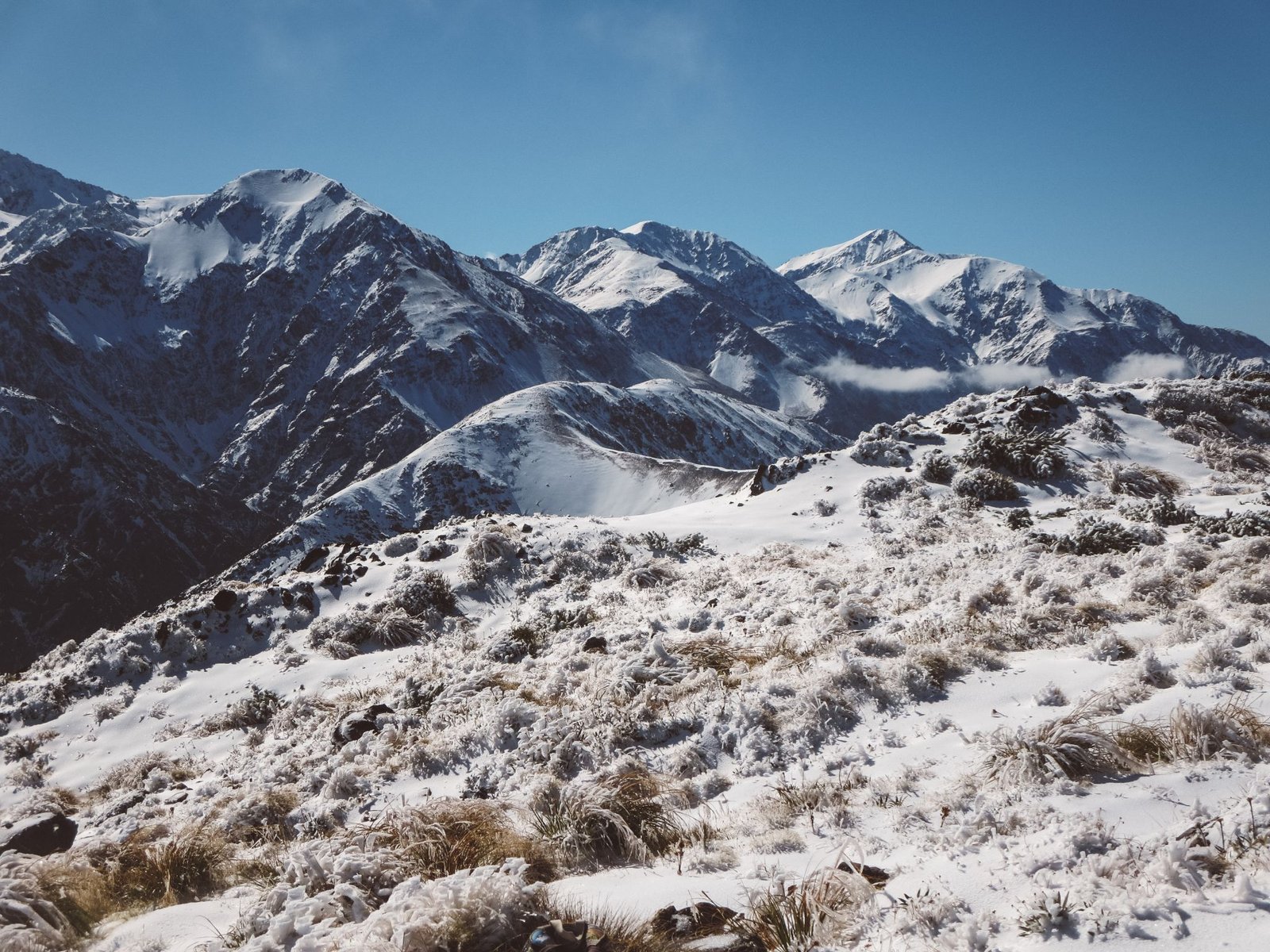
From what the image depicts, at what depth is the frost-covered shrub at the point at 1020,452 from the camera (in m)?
18.9

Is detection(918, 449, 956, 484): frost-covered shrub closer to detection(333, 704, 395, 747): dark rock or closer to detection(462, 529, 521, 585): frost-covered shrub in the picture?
detection(462, 529, 521, 585): frost-covered shrub

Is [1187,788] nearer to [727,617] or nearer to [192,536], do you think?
[727,617]

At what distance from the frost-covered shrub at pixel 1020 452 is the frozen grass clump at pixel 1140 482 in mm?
1193

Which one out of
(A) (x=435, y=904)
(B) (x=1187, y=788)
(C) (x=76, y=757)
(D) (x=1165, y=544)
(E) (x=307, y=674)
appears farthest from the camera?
(E) (x=307, y=674)

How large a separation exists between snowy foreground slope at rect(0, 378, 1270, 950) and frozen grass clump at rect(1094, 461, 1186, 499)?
0.11m

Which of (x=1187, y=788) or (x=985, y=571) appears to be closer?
(x=1187, y=788)

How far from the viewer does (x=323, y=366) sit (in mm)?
191625

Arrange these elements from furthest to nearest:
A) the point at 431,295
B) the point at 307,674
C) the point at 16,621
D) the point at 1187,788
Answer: the point at 431,295, the point at 16,621, the point at 307,674, the point at 1187,788

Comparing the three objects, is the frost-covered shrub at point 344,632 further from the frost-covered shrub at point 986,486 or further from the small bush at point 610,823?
the frost-covered shrub at point 986,486

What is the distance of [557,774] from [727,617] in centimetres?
565

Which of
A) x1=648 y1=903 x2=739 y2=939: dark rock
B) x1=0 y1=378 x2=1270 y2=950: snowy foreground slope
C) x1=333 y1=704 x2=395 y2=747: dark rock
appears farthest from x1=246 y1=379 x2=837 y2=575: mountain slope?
x1=648 y1=903 x2=739 y2=939: dark rock

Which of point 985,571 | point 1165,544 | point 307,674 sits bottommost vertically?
point 307,674

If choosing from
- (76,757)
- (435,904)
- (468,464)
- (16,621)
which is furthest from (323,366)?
(435,904)

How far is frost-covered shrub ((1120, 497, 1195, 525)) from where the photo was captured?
14.0m
